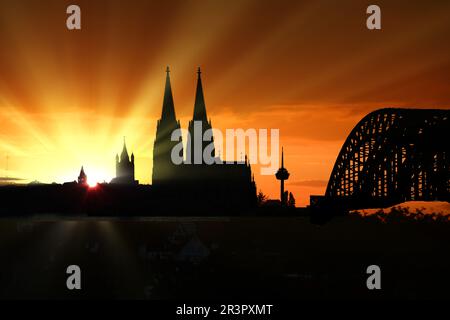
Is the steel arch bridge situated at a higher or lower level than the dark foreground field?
higher

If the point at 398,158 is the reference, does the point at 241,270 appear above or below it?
below

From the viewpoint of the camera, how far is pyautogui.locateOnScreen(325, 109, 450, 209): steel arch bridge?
87.8 metres

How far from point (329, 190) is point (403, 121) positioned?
1681cm

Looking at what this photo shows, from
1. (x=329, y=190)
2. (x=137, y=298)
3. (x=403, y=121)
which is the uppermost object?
(x=403, y=121)

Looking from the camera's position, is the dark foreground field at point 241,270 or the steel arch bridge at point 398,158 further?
the dark foreground field at point 241,270

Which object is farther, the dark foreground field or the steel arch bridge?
the dark foreground field

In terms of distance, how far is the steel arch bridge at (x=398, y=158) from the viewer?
8781 centimetres

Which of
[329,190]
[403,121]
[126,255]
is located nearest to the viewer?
[403,121]

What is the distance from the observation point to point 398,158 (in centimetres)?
9144

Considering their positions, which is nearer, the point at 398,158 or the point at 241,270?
the point at 398,158

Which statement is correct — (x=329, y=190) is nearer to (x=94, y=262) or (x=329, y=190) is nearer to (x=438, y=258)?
(x=438, y=258)

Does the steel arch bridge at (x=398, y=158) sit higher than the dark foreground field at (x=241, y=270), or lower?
higher
